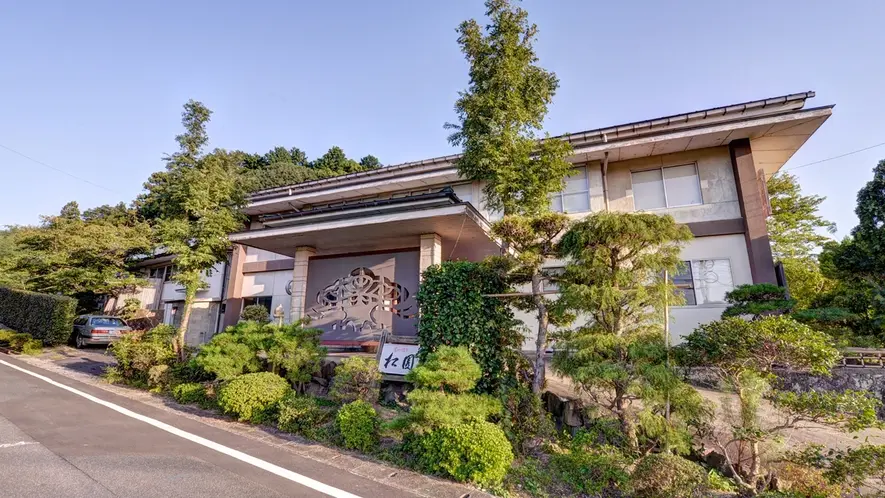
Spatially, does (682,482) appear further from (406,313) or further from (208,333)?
(208,333)

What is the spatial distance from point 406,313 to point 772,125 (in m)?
11.2

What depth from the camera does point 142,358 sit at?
884 centimetres

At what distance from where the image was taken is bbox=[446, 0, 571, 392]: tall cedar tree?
8125mm

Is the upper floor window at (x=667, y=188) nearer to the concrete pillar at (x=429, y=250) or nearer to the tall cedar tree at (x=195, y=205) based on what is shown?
the concrete pillar at (x=429, y=250)

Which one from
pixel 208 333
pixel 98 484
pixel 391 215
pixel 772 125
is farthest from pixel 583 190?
pixel 208 333

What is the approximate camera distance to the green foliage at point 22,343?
43.7 ft

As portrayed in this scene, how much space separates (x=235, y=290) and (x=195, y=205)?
6592 mm

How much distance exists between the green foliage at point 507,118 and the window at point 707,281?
5520 mm

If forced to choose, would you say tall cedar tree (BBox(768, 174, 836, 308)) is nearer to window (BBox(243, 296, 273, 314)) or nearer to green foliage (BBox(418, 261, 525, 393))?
green foliage (BBox(418, 261, 525, 393))

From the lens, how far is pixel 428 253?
9695 millimetres

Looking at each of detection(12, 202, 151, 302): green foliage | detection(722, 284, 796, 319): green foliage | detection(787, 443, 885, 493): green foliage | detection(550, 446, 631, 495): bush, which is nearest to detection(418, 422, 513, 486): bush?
detection(550, 446, 631, 495): bush

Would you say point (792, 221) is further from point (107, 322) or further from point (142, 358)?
point (107, 322)

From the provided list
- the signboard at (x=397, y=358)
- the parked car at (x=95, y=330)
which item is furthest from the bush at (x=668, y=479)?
the parked car at (x=95, y=330)

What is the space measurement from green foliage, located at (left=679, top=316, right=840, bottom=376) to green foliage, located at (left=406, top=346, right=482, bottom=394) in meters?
2.75
